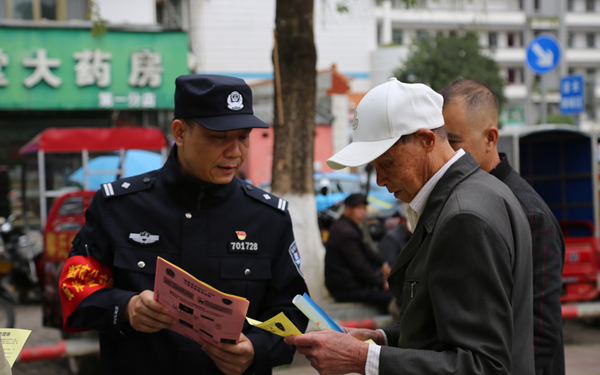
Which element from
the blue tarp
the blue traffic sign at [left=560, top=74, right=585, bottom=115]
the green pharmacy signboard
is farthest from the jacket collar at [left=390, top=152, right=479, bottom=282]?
the green pharmacy signboard

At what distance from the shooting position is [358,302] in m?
6.12

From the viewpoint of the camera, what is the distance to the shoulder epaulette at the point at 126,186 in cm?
214

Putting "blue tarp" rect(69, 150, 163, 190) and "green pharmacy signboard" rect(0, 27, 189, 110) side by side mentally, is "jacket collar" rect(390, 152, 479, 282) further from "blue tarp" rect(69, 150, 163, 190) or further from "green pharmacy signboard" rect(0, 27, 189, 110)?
"green pharmacy signboard" rect(0, 27, 189, 110)

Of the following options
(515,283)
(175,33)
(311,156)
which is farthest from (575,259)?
(175,33)

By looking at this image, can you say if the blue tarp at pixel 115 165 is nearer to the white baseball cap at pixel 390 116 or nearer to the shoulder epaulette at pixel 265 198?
the shoulder epaulette at pixel 265 198

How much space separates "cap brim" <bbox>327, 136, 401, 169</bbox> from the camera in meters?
1.68

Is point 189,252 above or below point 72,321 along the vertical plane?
above

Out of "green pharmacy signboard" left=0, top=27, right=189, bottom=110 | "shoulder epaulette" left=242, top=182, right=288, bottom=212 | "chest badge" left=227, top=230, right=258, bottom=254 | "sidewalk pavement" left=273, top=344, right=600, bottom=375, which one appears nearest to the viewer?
"chest badge" left=227, top=230, right=258, bottom=254

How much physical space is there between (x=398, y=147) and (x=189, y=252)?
866 mm

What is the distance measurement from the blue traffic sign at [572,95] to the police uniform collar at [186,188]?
431 inches

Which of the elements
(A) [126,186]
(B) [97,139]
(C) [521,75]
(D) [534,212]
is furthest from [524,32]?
(A) [126,186]

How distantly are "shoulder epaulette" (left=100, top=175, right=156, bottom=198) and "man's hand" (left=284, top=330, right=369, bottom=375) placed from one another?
903 millimetres

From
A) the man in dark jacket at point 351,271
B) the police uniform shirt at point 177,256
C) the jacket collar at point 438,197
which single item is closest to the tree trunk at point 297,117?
the man in dark jacket at point 351,271

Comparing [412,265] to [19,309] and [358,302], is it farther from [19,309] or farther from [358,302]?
[19,309]
